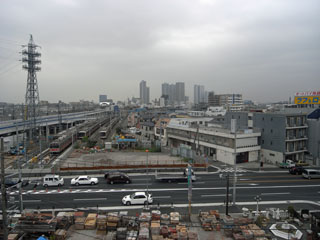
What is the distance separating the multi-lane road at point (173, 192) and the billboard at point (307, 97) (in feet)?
47.3

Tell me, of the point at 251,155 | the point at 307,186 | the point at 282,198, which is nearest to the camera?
the point at 282,198

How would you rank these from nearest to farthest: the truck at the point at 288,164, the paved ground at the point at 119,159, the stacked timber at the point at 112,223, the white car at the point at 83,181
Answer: the stacked timber at the point at 112,223 → the white car at the point at 83,181 → the truck at the point at 288,164 → the paved ground at the point at 119,159

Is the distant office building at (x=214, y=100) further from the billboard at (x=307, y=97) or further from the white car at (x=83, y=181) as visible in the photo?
the white car at (x=83, y=181)

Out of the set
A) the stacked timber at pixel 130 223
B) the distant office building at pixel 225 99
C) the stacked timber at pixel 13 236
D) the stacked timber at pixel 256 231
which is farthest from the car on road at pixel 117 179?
the distant office building at pixel 225 99

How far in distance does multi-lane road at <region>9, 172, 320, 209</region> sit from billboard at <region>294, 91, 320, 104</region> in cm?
1443

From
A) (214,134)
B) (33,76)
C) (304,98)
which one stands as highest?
(33,76)

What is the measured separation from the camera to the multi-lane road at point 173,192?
14.2 meters

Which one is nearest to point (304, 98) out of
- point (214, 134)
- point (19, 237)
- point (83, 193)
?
point (214, 134)

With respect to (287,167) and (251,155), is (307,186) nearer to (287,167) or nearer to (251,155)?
(287,167)

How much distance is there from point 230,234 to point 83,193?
997 centimetres

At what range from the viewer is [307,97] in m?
30.3

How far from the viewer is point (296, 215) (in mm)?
11742

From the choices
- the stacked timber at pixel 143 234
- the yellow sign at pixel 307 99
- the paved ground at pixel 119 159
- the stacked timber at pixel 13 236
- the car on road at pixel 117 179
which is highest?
the yellow sign at pixel 307 99

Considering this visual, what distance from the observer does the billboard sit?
29609 mm
